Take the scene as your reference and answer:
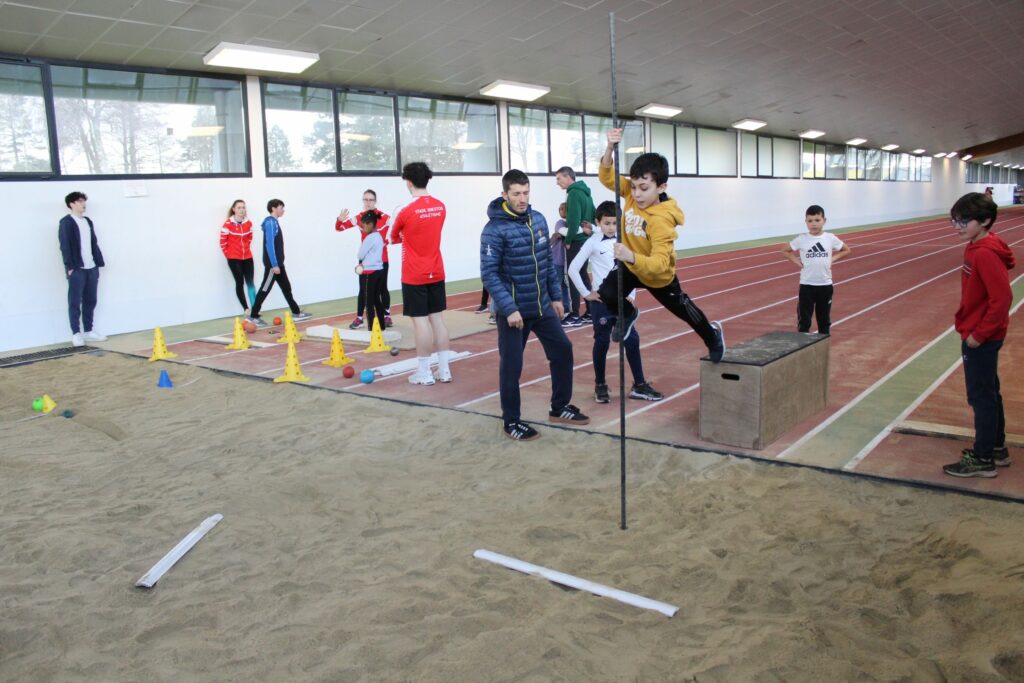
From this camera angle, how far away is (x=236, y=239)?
11.8 meters

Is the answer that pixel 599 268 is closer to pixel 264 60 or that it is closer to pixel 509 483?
pixel 509 483

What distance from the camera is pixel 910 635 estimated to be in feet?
9.55

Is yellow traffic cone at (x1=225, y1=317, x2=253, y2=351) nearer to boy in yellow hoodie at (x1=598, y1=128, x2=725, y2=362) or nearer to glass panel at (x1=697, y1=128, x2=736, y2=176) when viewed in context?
boy in yellow hoodie at (x1=598, y1=128, x2=725, y2=362)

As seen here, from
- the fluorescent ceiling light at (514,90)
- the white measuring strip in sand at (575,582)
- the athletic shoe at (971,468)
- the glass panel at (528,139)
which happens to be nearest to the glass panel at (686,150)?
the glass panel at (528,139)

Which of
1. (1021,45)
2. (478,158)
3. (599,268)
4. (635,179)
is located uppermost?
(1021,45)

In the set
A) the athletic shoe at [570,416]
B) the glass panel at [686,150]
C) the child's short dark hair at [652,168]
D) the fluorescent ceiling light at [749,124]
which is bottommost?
the athletic shoe at [570,416]

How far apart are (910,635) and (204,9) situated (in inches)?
417

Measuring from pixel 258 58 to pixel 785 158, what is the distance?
24245 millimetres

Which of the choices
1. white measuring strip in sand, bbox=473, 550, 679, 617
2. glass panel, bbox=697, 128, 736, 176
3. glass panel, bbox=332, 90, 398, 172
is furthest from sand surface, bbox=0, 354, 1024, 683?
glass panel, bbox=697, 128, 736, 176

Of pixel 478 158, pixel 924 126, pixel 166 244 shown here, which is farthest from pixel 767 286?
pixel 924 126

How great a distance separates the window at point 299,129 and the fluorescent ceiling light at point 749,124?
1556 cm

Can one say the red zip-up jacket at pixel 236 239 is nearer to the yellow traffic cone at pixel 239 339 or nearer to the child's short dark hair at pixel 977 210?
the yellow traffic cone at pixel 239 339

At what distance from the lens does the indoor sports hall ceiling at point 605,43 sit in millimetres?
10430

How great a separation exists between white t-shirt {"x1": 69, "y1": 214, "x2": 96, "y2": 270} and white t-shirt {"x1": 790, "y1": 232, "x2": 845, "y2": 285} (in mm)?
8917
